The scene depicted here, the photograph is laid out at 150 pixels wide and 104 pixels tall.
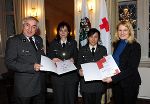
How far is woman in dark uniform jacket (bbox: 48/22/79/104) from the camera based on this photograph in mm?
3404

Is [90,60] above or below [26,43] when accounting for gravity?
below

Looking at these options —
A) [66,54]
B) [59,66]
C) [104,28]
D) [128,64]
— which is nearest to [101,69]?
[128,64]

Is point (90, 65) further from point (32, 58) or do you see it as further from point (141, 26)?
point (141, 26)

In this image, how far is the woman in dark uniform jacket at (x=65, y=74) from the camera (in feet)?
11.2

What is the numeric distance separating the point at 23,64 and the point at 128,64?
1.23 metres

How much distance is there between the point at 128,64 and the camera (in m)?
2.63

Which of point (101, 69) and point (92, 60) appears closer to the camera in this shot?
point (101, 69)

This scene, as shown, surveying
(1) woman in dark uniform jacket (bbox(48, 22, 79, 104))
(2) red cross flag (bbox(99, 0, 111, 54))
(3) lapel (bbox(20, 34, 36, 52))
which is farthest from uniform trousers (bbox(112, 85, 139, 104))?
(2) red cross flag (bbox(99, 0, 111, 54))

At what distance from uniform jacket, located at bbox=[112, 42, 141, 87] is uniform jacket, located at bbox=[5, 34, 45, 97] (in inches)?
39.2

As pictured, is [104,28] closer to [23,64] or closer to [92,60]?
[92,60]

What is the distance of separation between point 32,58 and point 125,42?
1.13m

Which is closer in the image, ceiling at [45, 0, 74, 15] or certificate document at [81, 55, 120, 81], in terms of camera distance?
certificate document at [81, 55, 120, 81]

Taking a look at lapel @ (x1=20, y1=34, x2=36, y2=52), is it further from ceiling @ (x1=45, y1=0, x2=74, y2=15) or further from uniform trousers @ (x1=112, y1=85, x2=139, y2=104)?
ceiling @ (x1=45, y1=0, x2=74, y2=15)

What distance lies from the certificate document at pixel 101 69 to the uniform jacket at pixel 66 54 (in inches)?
17.7
